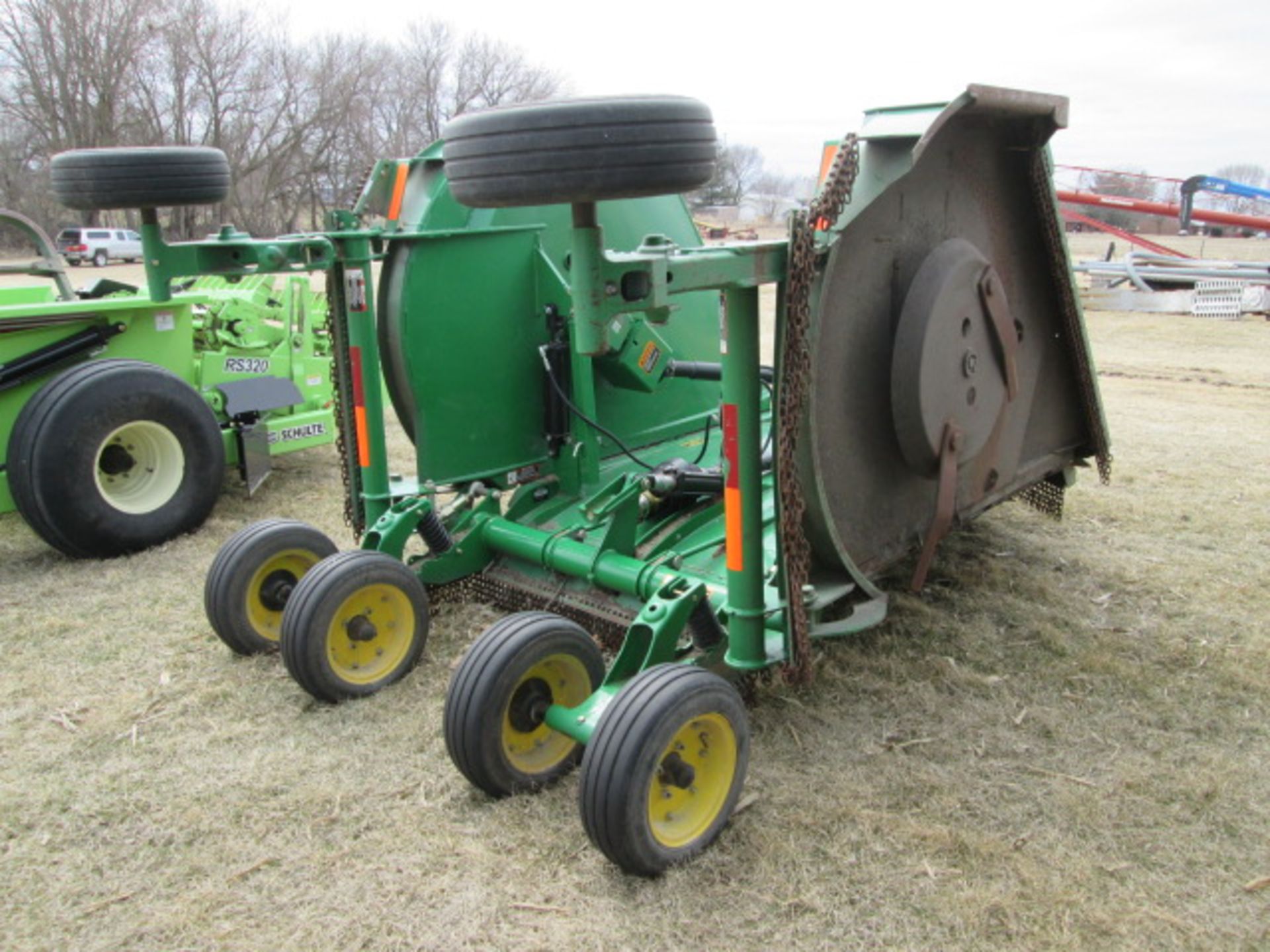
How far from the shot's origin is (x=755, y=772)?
3.10 m

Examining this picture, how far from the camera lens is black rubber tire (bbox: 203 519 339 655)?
3799mm

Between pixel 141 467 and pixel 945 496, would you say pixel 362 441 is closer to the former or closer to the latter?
pixel 141 467

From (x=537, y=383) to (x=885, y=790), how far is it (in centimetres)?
218

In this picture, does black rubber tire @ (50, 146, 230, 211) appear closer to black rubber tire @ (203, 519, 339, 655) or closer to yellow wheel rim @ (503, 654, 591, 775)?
black rubber tire @ (203, 519, 339, 655)

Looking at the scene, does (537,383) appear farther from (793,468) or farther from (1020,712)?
(1020,712)

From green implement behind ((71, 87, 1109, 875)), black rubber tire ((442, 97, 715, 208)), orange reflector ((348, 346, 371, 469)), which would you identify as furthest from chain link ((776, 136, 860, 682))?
orange reflector ((348, 346, 371, 469))

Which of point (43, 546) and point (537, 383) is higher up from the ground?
point (537, 383)

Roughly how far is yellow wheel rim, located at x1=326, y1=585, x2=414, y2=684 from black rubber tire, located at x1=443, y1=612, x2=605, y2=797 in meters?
Answer: 0.75

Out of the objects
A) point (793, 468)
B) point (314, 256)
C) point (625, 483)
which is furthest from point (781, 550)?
point (314, 256)

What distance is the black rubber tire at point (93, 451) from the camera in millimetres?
4781

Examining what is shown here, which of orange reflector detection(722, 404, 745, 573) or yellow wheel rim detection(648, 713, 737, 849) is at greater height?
orange reflector detection(722, 404, 745, 573)

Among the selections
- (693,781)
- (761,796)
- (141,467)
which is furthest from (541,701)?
(141,467)

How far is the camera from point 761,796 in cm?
298

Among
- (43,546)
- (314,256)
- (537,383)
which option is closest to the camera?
(314,256)
